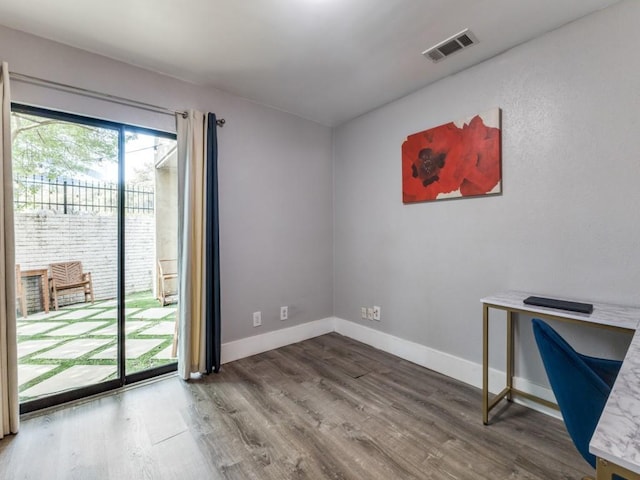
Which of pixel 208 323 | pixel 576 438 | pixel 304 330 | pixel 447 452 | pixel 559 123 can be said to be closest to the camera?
pixel 576 438

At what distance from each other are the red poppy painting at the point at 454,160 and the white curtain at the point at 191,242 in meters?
1.84

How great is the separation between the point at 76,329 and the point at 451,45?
11.2ft

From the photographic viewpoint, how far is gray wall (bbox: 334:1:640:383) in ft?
5.48

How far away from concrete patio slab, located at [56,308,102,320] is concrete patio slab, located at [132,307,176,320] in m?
0.29

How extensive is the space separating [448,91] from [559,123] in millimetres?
866

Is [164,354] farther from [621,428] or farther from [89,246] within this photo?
[621,428]

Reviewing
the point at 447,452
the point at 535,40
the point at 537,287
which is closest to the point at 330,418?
the point at 447,452

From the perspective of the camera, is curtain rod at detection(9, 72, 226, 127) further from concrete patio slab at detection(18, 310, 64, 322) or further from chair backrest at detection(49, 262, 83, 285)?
concrete patio slab at detection(18, 310, 64, 322)

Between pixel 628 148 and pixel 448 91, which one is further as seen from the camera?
pixel 448 91

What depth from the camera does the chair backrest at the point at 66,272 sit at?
2.09m

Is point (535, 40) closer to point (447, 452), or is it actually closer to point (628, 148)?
point (628, 148)

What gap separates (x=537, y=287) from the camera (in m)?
1.98

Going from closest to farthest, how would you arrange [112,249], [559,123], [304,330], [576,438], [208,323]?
[576,438] < [559,123] < [112,249] < [208,323] < [304,330]

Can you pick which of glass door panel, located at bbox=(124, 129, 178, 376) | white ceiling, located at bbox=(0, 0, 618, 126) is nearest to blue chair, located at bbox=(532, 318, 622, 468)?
white ceiling, located at bbox=(0, 0, 618, 126)
